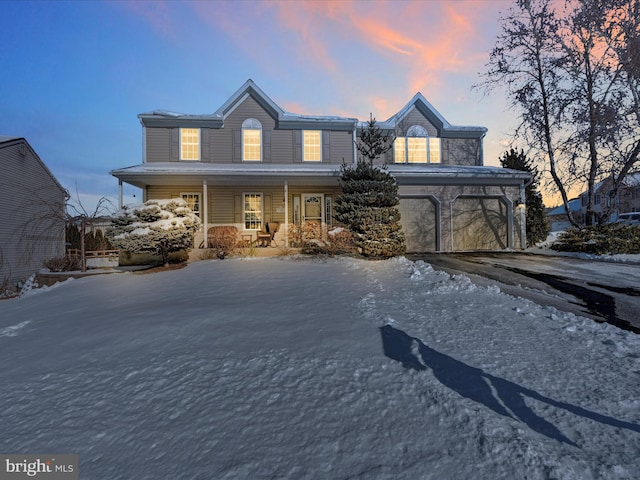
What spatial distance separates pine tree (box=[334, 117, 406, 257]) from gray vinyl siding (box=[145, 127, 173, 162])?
852 centimetres

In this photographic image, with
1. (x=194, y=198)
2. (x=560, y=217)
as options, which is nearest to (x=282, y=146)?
(x=194, y=198)

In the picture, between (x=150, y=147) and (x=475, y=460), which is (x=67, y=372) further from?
(x=150, y=147)

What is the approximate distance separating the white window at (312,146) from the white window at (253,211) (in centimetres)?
296

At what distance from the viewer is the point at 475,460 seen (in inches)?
70.5

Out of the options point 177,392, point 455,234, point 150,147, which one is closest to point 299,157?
point 150,147

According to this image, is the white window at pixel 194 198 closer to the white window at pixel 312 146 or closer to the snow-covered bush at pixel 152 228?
the snow-covered bush at pixel 152 228

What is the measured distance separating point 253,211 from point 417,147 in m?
8.97

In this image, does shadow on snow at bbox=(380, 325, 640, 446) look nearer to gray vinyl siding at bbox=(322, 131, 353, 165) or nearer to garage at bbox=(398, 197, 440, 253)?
garage at bbox=(398, 197, 440, 253)

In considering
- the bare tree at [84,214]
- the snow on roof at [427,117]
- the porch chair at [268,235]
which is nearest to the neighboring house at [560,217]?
the snow on roof at [427,117]

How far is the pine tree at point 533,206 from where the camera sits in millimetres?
16266

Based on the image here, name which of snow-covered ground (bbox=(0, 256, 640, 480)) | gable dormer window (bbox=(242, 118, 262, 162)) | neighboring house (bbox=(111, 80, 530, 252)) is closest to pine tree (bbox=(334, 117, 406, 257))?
neighboring house (bbox=(111, 80, 530, 252))

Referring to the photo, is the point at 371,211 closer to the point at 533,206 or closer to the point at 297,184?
the point at 297,184

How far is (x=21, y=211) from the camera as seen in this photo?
14.8 metres

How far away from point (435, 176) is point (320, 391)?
12.3 m
